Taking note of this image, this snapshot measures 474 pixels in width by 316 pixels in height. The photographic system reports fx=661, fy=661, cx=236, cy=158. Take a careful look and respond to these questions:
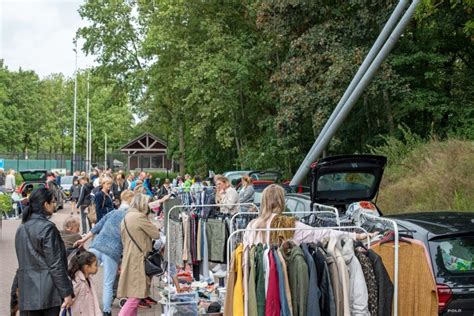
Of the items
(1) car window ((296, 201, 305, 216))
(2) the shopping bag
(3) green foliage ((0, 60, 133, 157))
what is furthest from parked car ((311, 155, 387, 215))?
(3) green foliage ((0, 60, 133, 157))

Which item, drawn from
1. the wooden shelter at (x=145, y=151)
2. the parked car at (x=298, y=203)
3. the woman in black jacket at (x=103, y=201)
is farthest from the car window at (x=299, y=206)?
the wooden shelter at (x=145, y=151)

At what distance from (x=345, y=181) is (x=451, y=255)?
9.94 feet

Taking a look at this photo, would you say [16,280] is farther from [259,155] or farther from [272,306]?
[259,155]

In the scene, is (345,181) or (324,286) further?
(345,181)

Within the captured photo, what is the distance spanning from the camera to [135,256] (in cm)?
881

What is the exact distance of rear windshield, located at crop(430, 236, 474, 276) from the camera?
22.8 feet

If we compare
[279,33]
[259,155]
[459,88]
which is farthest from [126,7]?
[459,88]

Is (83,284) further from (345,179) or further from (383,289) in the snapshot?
(345,179)

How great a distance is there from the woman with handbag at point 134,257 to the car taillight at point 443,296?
3863 millimetres

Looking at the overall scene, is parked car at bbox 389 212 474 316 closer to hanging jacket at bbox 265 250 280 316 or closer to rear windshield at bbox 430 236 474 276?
rear windshield at bbox 430 236 474 276

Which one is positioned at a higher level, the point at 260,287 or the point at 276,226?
the point at 276,226

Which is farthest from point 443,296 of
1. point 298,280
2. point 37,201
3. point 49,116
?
point 49,116

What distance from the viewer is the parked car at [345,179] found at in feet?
31.8

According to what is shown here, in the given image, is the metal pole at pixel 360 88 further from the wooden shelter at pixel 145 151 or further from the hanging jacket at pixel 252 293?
the wooden shelter at pixel 145 151
